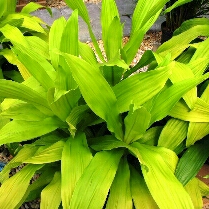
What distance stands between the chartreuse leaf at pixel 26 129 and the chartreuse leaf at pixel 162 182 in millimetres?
320

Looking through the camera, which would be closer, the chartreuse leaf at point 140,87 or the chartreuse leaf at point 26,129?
the chartreuse leaf at point 140,87

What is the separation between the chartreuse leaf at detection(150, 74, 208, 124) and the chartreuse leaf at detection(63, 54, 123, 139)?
0.45 ft

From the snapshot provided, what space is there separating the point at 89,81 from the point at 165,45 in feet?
1.87

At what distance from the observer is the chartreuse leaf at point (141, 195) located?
51.5 inches

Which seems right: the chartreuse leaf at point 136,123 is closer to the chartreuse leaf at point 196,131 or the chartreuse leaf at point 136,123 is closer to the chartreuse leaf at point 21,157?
the chartreuse leaf at point 196,131

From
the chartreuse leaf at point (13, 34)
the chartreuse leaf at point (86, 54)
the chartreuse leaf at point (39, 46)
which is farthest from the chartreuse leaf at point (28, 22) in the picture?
the chartreuse leaf at point (86, 54)

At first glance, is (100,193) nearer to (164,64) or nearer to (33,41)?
(164,64)

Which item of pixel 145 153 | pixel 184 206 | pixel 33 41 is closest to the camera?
pixel 184 206

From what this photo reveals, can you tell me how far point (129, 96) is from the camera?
50.6 inches

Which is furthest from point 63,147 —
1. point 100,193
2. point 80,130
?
point 100,193

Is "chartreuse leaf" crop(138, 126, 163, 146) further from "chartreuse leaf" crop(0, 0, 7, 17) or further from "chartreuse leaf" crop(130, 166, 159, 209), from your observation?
"chartreuse leaf" crop(0, 0, 7, 17)

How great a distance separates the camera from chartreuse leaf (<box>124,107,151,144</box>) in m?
1.21

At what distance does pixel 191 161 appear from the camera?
1414mm

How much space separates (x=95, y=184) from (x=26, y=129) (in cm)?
33
